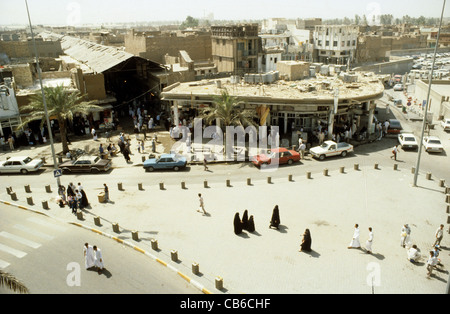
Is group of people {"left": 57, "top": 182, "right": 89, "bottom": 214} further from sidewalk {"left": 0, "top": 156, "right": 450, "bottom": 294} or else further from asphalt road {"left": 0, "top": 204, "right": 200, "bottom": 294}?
asphalt road {"left": 0, "top": 204, "right": 200, "bottom": 294}

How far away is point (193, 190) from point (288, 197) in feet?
19.6


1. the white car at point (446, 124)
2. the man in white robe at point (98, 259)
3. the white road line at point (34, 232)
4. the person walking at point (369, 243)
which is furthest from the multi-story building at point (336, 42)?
the man in white robe at point (98, 259)

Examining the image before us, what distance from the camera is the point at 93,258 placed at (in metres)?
14.0

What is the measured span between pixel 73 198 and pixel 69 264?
540 centimetres

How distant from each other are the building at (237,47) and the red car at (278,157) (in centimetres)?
2914

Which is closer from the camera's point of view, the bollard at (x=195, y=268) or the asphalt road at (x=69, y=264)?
the asphalt road at (x=69, y=264)

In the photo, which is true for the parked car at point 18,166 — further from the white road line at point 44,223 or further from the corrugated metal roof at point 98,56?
the corrugated metal roof at point 98,56

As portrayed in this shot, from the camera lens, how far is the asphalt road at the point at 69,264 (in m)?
13.2

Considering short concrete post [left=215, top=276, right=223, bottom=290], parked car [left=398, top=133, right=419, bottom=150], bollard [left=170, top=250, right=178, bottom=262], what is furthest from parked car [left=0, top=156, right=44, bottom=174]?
parked car [left=398, top=133, right=419, bottom=150]

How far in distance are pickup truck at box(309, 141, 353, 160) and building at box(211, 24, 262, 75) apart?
2829 centimetres

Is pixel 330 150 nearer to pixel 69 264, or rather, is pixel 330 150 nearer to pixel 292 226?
pixel 292 226

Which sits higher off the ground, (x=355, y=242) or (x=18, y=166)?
(x=18, y=166)

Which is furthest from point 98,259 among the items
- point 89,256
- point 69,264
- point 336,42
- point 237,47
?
point 336,42

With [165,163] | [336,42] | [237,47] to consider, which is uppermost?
[237,47]
